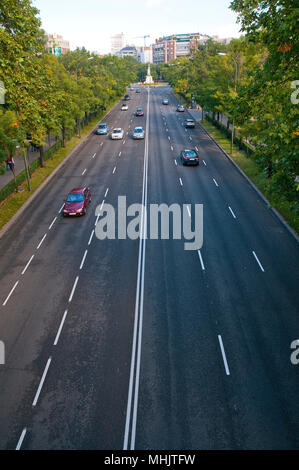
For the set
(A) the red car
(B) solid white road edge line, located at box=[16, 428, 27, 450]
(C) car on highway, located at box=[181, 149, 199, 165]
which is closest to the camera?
(B) solid white road edge line, located at box=[16, 428, 27, 450]

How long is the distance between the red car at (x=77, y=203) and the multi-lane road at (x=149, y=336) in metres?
0.62

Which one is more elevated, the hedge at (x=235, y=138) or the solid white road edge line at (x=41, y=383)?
the hedge at (x=235, y=138)

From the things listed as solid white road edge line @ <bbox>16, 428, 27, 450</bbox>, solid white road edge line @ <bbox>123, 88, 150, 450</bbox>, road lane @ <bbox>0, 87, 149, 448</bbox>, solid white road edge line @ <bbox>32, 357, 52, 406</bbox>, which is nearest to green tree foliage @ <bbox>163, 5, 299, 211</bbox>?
solid white road edge line @ <bbox>123, 88, 150, 450</bbox>

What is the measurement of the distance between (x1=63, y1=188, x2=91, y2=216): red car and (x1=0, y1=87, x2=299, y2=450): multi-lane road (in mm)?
625

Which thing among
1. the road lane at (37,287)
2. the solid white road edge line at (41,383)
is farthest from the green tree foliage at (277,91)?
the solid white road edge line at (41,383)

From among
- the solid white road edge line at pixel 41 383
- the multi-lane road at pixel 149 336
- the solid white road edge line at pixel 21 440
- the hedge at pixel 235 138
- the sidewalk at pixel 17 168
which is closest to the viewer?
the solid white road edge line at pixel 21 440

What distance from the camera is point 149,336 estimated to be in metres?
13.6

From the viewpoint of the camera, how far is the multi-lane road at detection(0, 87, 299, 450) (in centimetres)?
1004

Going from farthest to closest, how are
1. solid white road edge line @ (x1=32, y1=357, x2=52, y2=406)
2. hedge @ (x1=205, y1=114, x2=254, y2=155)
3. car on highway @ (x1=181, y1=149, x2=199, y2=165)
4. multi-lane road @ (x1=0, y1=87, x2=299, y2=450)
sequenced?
hedge @ (x1=205, y1=114, x2=254, y2=155)
car on highway @ (x1=181, y1=149, x2=199, y2=165)
solid white road edge line @ (x1=32, y1=357, x2=52, y2=406)
multi-lane road @ (x1=0, y1=87, x2=299, y2=450)

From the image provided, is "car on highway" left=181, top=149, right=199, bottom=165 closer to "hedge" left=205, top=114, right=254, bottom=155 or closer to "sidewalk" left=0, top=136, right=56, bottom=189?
"hedge" left=205, top=114, right=254, bottom=155

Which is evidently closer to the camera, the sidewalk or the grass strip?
the grass strip

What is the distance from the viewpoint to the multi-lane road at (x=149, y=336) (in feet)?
32.9

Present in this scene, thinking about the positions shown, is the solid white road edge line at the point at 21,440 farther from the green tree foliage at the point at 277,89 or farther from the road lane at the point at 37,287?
the green tree foliage at the point at 277,89

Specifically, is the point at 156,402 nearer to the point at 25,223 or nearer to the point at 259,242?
the point at 259,242
